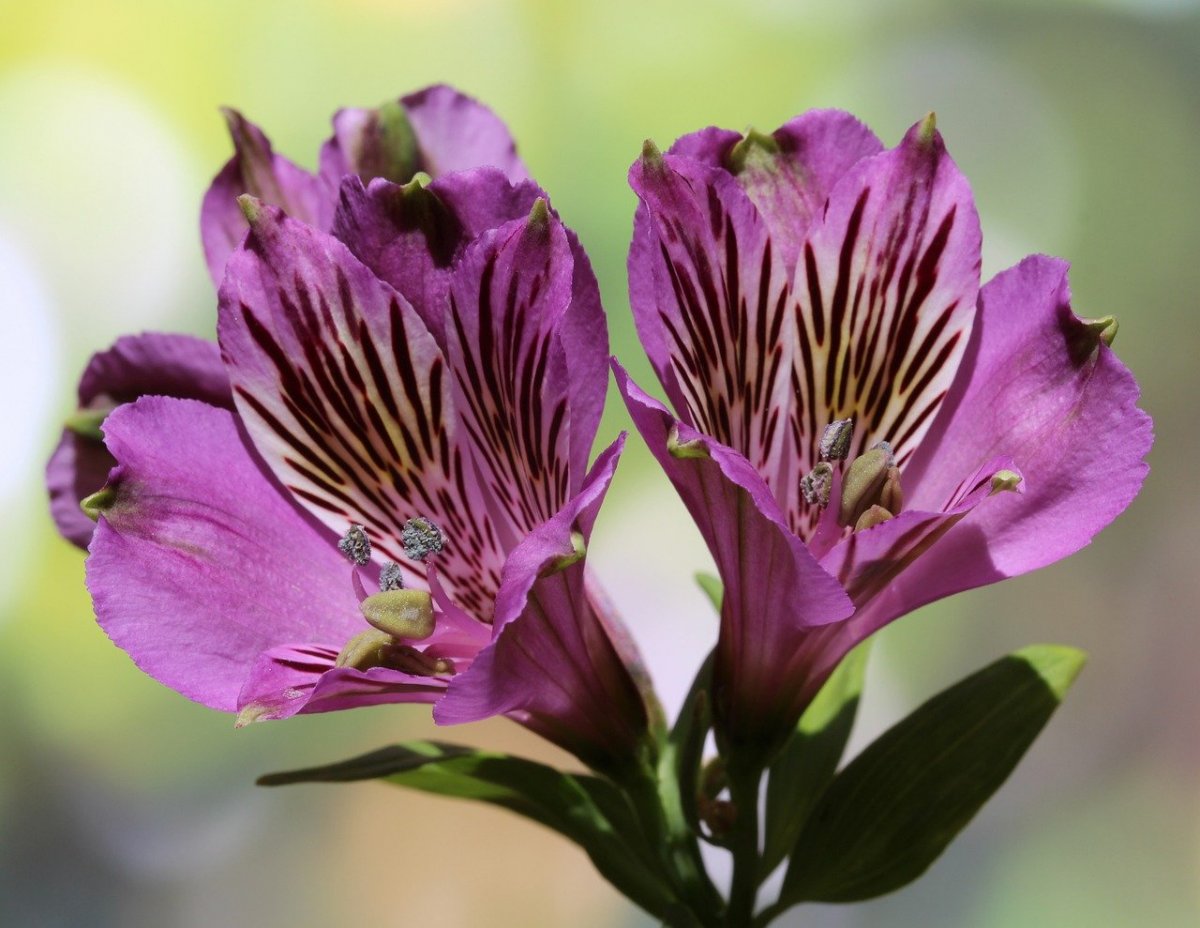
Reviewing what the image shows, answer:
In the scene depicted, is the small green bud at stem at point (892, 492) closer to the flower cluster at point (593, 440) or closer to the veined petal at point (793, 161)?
the flower cluster at point (593, 440)

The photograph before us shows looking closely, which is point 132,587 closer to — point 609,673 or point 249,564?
point 249,564

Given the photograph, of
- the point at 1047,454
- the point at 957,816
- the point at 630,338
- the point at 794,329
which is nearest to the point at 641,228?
the point at 794,329

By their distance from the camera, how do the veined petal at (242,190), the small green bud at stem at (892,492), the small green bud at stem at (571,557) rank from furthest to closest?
the veined petal at (242,190)
the small green bud at stem at (892,492)
the small green bud at stem at (571,557)

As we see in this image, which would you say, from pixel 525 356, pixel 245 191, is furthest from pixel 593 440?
pixel 245 191

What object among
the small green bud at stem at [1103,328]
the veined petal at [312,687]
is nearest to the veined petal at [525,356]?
the veined petal at [312,687]

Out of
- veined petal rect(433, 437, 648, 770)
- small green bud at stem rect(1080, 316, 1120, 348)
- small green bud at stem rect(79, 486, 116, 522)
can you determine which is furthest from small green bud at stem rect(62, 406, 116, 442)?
small green bud at stem rect(1080, 316, 1120, 348)

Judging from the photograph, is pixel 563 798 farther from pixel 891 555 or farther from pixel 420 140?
pixel 420 140

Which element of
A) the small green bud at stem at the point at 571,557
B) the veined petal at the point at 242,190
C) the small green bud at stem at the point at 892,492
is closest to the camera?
the small green bud at stem at the point at 571,557
